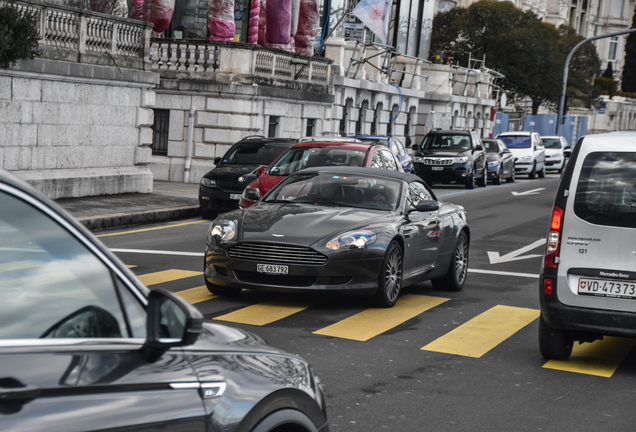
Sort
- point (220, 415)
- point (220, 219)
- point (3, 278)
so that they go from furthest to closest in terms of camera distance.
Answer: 1. point (220, 219)
2. point (220, 415)
3. point (3, 278)

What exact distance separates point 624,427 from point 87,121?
16.5 metres

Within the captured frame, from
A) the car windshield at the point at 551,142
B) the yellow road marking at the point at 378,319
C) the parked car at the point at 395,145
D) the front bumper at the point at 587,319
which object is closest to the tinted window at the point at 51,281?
the front bumper at the point at 587,319

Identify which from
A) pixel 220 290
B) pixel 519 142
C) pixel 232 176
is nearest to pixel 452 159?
pixel 519 142

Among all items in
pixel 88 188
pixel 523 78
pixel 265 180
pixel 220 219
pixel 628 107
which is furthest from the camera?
pixel 628 107

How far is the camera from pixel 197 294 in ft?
32.6

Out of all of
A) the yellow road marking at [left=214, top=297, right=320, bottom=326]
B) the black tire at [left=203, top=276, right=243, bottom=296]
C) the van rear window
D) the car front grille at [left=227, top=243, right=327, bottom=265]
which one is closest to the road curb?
the black tire at [left=203, top=276, right=243, bottom=296]

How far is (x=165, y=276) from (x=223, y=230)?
193cm

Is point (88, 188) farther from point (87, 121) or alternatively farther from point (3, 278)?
point (3, 278)

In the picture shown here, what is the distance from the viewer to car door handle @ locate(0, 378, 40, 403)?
219 cm

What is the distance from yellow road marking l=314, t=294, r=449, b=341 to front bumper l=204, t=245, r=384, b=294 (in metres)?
0.29

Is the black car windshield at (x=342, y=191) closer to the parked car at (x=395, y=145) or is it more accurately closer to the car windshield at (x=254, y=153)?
the car windshield at (x=254, y=153)

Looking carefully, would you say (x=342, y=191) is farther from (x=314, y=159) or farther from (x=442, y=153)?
(x=442, y=153)

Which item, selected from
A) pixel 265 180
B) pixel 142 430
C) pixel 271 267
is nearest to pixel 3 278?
pixel 142 430

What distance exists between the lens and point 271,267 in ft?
29.9
